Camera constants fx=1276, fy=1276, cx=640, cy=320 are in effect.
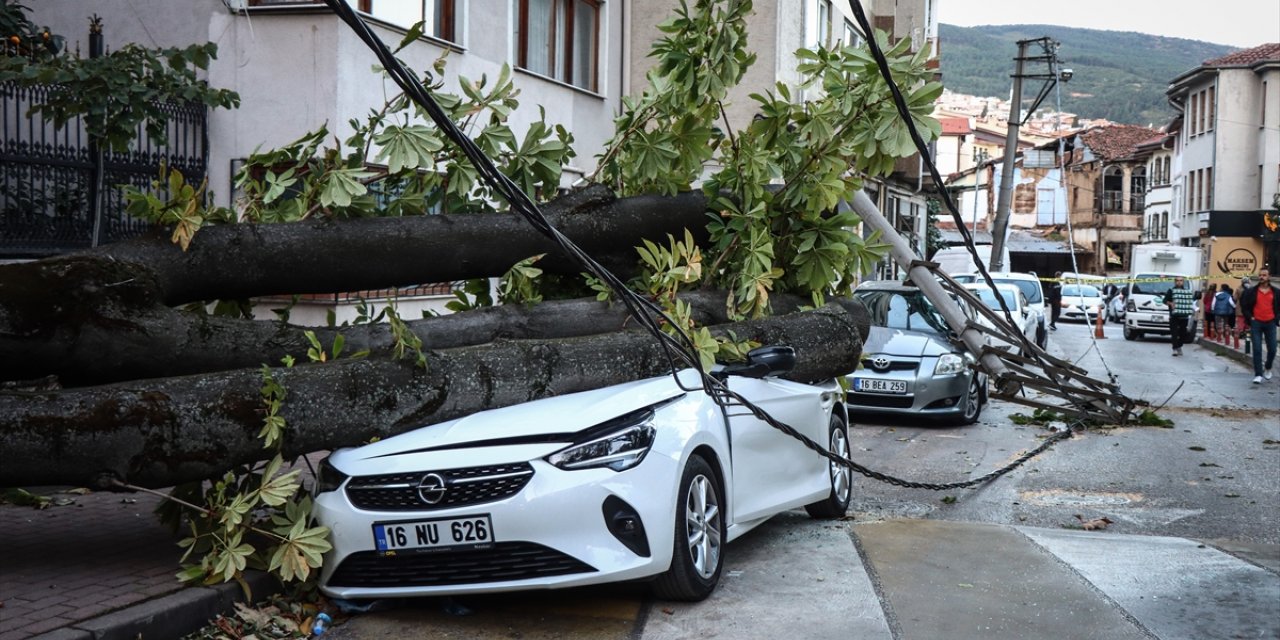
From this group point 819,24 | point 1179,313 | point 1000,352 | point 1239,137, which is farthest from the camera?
point 1239,137

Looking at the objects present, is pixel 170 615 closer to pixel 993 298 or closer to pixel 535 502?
pixel 535 502

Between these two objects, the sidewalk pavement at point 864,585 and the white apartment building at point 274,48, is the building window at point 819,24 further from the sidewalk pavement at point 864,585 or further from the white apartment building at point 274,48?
the sidewalk pavement at point 864,585

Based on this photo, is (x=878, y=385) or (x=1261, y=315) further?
(x=1261, y=315)

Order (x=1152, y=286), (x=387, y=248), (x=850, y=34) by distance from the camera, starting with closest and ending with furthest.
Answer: (x=387, y=248), (x=850, y=34), (x=1152, y=286)

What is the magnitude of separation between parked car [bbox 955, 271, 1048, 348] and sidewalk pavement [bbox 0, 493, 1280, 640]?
20.0 meters

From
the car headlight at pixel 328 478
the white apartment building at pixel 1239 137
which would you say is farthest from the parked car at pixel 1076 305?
the car headlight at pixel 328 478

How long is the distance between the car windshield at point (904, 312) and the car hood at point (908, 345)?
42 centimetres

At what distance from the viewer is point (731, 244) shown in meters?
8.32

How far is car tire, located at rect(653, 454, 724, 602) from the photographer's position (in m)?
5.96

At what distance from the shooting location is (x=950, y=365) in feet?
48.9

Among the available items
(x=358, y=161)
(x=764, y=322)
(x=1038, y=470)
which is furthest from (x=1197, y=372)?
(x=358, y=161)

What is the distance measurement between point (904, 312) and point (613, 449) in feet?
35.9

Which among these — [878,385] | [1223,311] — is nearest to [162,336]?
[878,385]

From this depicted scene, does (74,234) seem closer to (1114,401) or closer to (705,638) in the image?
(705,638)
